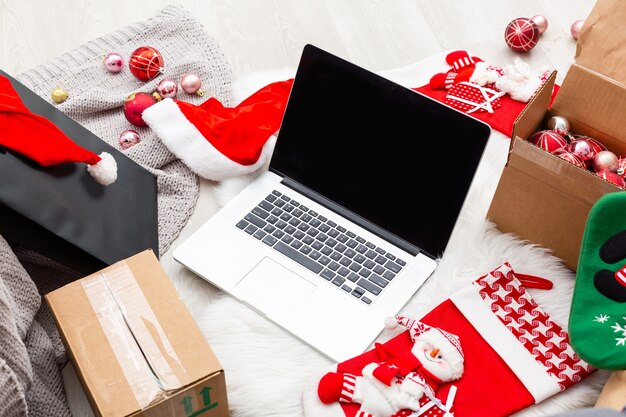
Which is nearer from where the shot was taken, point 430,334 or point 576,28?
point 430,334

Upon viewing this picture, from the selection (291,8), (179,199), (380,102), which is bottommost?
(179,199)

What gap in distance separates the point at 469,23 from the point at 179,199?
2.68ft

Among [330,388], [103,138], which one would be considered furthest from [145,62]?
[330,388]

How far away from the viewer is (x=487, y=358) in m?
0.93

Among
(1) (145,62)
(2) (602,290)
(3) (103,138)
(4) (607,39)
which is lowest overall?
(3) (103,138)

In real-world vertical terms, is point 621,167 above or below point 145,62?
above

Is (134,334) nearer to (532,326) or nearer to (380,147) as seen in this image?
(380,147)

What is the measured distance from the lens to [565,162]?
3.00 ft

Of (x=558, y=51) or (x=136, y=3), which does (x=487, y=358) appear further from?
(x=136, y=3)

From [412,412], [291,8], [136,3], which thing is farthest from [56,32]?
[412,412]

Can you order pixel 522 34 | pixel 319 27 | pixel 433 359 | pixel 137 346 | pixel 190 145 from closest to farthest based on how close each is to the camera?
pixel 137 346, pixel 433 359, pixel 190 145, pixel 522 34, pixel 319 27

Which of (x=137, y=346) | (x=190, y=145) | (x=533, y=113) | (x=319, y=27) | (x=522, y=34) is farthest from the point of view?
(x=319, y=27)

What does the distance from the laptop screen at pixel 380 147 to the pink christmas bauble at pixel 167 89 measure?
0.32 m

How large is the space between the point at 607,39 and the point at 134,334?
89 centimetres
